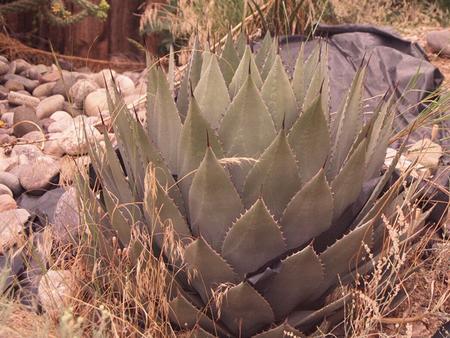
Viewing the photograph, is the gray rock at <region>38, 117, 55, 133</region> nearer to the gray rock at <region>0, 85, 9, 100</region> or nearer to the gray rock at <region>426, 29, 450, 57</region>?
the gray rock at <region>0, 85, 9, 100</region>

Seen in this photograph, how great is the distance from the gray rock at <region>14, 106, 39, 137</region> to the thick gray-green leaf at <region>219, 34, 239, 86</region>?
7.40ft

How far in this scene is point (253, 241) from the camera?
2133 millimetres

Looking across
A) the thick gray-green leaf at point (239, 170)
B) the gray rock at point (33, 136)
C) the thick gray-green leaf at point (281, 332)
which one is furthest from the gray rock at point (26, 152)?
the thick gray-green leaf at point (281, 332)

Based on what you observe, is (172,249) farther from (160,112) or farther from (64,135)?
(64,135)

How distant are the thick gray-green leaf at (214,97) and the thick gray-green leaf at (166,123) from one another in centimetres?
9

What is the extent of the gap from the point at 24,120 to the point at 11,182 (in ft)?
3.08

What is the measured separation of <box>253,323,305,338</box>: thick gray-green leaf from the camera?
220 cm

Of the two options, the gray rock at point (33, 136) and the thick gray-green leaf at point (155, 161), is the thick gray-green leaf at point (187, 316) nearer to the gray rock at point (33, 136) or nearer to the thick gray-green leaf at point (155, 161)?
the thick gray-green leaf at point (155, 161)

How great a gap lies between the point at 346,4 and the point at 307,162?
4331 millimetres

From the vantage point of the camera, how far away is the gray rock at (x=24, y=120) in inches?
183

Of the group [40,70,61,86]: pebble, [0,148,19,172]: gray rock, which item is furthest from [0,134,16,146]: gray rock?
[40,70,61,86]: pebble

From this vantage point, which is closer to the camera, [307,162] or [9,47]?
[307,162]

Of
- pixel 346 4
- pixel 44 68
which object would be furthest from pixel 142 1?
pixel 346 4

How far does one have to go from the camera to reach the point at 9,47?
616 cm
